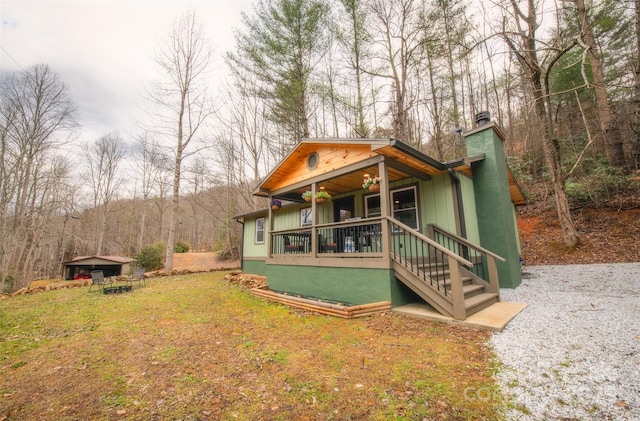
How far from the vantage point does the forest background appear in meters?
9.98

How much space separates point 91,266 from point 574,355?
19.1m

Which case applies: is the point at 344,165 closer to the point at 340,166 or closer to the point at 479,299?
the point at 340,166

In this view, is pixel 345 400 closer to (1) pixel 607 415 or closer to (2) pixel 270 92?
(1) pixel 607 415

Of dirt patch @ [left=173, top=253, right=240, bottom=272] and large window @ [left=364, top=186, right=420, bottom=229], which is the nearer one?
large window @ [left=364, top=186, right=420, bottom=229]

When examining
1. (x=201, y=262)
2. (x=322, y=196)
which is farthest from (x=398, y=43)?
(x=201, y=262)

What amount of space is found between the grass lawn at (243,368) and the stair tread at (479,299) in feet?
2.49

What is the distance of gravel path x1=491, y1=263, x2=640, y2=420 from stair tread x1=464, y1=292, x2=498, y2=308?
0.56 metres

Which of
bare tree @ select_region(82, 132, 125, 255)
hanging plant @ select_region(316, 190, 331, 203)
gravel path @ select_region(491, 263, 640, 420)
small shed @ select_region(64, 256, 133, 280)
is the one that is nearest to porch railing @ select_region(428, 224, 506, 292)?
gravel path @ select_region(491, 263, 640, 420)

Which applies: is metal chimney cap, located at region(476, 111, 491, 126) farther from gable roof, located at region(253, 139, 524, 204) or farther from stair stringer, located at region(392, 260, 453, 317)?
stair stringer, located at region(392, 260, 453, 317)

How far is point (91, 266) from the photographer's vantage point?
1394cm

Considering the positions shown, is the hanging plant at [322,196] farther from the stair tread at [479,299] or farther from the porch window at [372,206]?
the stair tread at [479,299]

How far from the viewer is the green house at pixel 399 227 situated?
5000 millimetres

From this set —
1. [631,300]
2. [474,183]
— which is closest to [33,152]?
[474,183]

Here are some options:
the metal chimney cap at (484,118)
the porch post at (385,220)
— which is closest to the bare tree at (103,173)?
the porch post at (385,220)
